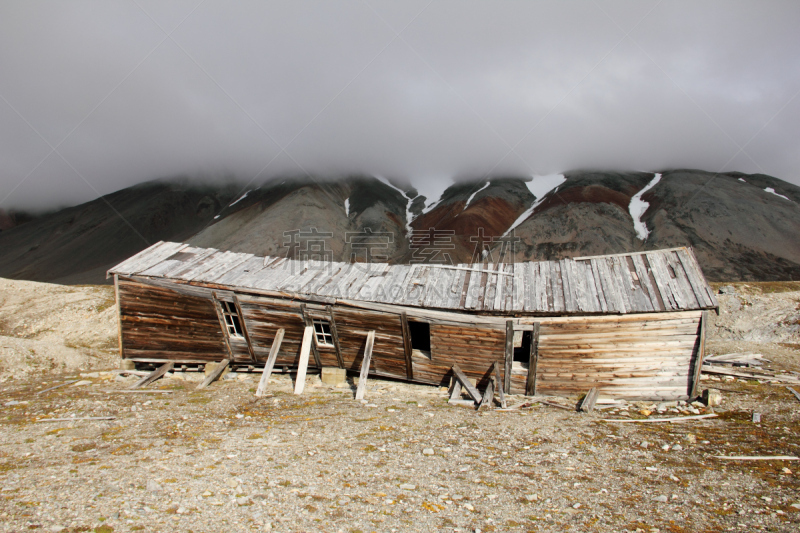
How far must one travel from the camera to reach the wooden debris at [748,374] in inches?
544

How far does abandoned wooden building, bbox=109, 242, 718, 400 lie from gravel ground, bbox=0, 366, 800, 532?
1.44m

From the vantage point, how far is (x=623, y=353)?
39.4ft

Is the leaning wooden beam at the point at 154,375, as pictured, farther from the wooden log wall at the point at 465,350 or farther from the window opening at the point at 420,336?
the wooden log wall at the point at 465,350

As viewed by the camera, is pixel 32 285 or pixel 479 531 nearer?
pixel 479 531

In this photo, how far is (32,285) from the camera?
29422 mm

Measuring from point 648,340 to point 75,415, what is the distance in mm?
16070

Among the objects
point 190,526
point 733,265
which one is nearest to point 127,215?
point 190,526

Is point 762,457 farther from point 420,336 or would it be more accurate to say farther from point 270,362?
point 270,362

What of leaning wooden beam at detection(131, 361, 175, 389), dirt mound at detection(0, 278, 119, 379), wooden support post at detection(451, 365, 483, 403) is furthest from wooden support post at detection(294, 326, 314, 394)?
dirt mound at detection(0, 278, 119, 379)

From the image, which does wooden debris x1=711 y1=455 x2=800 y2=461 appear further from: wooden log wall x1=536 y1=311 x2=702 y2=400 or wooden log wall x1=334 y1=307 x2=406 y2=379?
wooden log wall x1=334 y1=307 x2=406 y2=379

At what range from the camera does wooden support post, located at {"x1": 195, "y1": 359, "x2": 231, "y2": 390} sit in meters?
13.9

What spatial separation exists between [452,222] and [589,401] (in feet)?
260

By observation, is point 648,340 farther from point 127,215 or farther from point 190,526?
point 127,215

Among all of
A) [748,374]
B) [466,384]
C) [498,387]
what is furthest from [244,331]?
[748,374]
